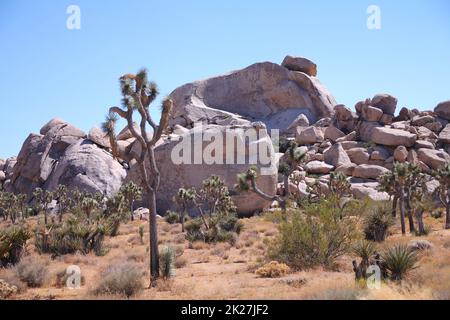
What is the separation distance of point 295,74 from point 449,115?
A: 25.9 meters

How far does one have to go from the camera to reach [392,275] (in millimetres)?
12711

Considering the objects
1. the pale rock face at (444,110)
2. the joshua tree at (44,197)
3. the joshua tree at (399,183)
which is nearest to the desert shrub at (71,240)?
the joshua tree at (399,183)

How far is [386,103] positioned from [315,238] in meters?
55.5

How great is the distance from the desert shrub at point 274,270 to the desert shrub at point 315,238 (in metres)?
0.70

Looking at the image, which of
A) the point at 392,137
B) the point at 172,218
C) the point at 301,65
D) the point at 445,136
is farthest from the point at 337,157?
the point at 301,65

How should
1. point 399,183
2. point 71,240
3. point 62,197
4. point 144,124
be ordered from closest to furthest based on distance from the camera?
point 144,124
point 71,240
point 399,183
point 62,197

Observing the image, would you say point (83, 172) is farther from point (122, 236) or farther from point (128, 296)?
point (128, 296)

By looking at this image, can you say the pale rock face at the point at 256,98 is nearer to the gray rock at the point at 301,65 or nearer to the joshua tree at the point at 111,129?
the gray rock at the point at 301,65

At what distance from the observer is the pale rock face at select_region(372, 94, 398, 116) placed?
2634 inches

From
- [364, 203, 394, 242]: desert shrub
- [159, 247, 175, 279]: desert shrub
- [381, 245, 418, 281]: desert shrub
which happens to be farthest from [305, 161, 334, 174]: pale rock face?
[381, 245, 418, 281]: desert shrub

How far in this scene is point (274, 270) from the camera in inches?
631

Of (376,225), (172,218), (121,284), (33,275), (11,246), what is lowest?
(172,218)

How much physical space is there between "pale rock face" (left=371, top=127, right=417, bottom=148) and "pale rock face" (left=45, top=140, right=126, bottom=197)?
111 feet

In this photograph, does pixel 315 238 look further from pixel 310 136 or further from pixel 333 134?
pixel 333 134
